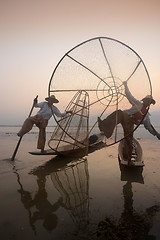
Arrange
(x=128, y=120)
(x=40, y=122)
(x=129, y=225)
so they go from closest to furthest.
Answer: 1. (x=129, y=225)
2. (x=128, y=120)
3. (x=40, y=122)

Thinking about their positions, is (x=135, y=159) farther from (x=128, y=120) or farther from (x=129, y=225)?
(x=129, y=225)

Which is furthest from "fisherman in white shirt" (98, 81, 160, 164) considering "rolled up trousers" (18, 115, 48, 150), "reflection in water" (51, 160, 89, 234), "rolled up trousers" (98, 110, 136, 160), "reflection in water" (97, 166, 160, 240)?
"reflection in water" (97, 166, 160, 240)

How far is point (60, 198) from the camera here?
3227mm

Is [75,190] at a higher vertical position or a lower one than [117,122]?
lower

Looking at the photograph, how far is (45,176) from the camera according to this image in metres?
4.54

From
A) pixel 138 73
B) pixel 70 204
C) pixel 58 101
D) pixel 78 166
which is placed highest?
pixel 138 73

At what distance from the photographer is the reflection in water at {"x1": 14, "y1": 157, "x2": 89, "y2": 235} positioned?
96.0 inches

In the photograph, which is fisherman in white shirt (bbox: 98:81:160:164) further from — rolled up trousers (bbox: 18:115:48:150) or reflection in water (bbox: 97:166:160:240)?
reflection in water (bbox: 97:166:160:240)

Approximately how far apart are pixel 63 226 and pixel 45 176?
2375 mm

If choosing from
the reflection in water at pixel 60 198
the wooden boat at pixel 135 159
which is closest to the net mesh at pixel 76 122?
the wooden boat at pixel 135 159

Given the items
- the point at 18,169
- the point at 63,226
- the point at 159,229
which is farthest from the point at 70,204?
the point at 18,169

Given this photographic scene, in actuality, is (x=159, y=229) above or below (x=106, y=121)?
below

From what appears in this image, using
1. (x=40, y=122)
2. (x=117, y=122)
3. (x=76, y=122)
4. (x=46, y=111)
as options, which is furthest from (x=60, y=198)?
(x=76, y=122)

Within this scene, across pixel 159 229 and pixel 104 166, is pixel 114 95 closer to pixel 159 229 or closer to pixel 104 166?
pixel 104 166
